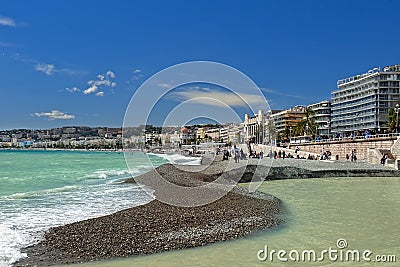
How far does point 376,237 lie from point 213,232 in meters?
4.72

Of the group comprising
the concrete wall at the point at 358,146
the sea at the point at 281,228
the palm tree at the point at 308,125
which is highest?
the palm tree at the point at 308,125

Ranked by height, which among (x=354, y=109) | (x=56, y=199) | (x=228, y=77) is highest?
(x=354, y=109)

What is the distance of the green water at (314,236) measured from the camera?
9.34 metres

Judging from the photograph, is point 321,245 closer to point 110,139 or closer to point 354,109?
point 354,109

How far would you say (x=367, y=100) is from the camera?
111375mm

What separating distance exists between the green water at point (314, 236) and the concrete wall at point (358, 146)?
30415 millimetres

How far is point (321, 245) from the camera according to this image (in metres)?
10.8

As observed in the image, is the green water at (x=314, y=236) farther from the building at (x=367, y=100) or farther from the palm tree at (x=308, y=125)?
the palm tree at (x=308, y=125)

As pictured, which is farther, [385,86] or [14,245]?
[385,86]

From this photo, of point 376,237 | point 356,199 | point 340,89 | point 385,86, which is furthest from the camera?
point 340,89

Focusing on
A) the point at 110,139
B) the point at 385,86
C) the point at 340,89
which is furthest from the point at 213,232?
the point at 110,139

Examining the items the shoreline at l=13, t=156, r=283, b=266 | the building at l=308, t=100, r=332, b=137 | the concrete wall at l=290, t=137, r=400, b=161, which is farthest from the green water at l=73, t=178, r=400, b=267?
the building at l=308, t=100, r=332, b=137

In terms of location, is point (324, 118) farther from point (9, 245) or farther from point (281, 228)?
point (9, 245)

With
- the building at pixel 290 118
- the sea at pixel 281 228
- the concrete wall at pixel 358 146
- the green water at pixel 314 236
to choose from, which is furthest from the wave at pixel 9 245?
the building at pixel 290 118
